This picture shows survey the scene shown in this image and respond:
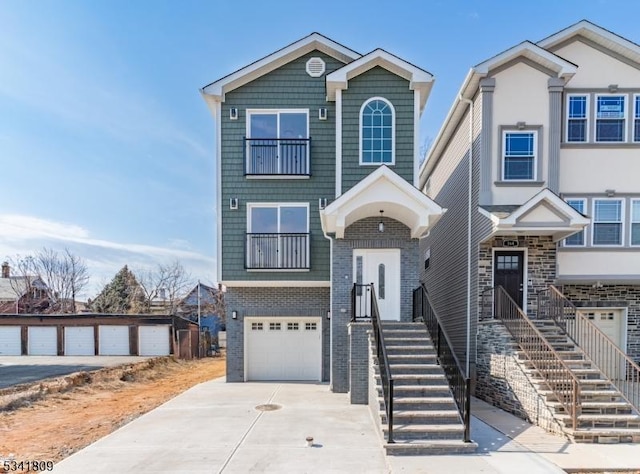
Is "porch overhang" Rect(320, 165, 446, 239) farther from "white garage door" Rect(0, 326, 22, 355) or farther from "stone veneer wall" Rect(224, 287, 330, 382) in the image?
"white garage door" Rect(0, 326, 22, 355)

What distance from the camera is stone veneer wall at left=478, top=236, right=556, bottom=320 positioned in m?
10.7

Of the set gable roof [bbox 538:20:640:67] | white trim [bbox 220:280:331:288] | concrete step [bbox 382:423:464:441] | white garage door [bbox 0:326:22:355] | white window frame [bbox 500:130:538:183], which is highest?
gable roof [bbox 538:20:640:67]

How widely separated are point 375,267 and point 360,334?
2.18 metres

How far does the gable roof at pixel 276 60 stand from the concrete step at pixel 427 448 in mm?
10015

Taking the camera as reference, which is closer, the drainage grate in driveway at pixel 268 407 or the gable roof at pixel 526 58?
the drainage grate in driveway at pixel 268 407

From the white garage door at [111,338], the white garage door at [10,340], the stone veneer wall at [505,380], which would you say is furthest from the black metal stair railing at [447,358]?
the white garage door at [10,340]

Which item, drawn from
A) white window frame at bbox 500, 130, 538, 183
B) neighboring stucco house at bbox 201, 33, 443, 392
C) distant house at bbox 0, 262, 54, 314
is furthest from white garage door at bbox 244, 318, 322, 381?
distant house at bbox 0, 262, 54, 314

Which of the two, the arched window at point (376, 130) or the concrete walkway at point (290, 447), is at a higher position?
the arched window at point (376, 130)

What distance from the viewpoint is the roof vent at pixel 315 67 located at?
1152 centimetres

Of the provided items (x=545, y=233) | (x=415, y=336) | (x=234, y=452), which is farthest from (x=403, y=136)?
(x=234, y=452)

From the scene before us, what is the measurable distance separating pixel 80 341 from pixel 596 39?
1112 inches

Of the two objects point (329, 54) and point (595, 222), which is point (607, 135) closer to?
point (595, 222)

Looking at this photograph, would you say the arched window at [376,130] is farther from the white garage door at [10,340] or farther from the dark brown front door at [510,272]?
the white garage door at [10,340]

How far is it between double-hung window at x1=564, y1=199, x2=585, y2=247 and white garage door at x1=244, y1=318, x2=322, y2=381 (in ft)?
24.8
